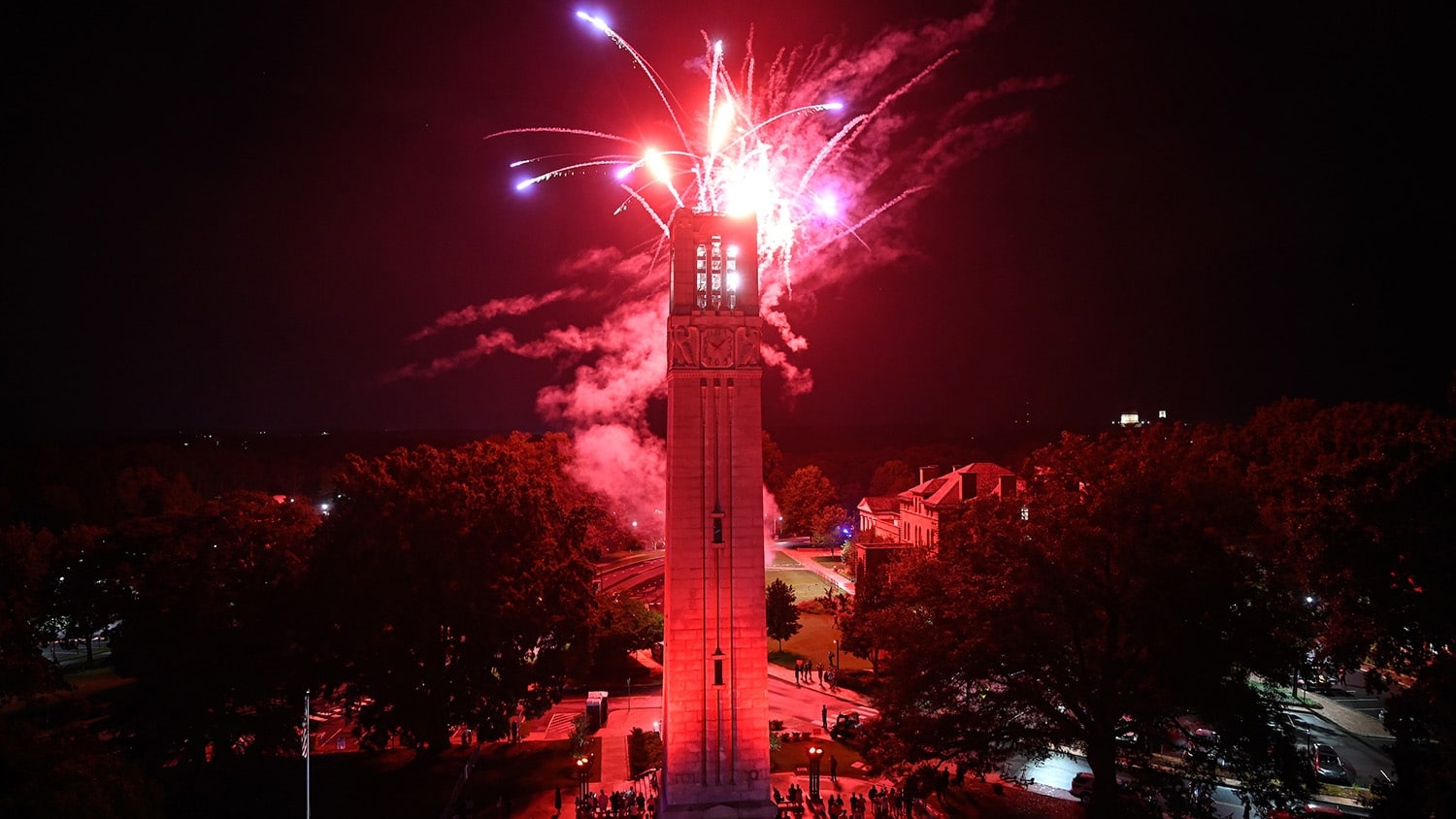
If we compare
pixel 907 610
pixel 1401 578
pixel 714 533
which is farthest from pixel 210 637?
pixel 1401 578

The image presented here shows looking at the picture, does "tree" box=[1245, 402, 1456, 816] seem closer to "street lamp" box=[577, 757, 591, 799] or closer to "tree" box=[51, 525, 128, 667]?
"street lamp" box=[577, 757, 591, 799]

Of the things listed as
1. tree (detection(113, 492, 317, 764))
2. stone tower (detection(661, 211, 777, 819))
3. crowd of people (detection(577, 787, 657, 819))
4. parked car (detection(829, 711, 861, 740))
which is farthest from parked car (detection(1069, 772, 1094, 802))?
tree (detection(113, 492, 317, 764))

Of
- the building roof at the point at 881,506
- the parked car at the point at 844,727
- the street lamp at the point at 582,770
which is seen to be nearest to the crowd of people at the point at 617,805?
the street lamp at the point at 582,770

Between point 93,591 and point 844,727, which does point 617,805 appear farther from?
point 93,591

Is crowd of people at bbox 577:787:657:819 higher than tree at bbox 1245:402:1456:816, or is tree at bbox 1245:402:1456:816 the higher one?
tree at bbox 1245:402:1456:816

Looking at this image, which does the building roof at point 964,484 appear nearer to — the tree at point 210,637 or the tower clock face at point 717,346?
the tower clock face at point 717,346
